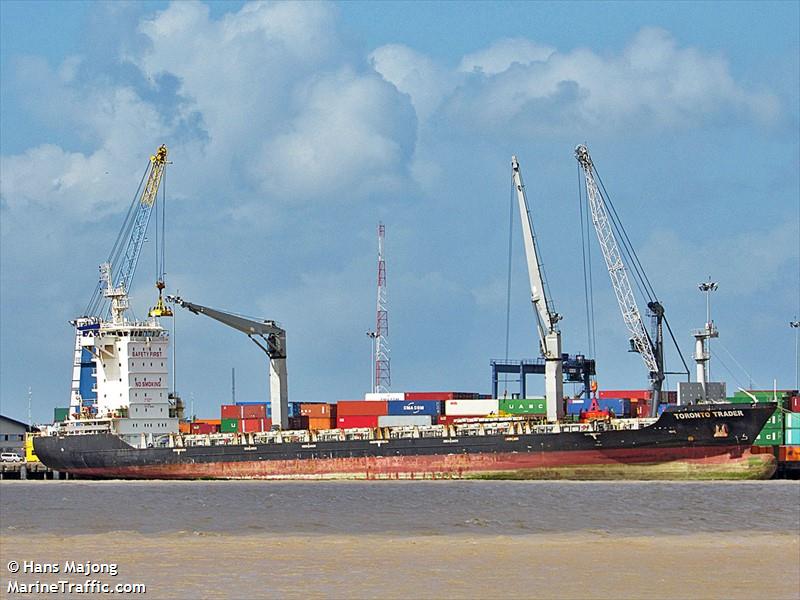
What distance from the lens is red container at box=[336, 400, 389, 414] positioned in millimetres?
85500

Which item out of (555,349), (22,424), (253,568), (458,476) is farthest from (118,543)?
(22,424)

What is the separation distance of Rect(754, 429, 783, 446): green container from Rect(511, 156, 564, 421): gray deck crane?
12814 mm

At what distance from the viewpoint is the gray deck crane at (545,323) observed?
72375 mm

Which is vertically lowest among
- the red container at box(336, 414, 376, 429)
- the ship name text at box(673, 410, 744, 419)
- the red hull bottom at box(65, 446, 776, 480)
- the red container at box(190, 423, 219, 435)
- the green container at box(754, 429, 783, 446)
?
the red hull bottom at box(65, 446, 776, 480)

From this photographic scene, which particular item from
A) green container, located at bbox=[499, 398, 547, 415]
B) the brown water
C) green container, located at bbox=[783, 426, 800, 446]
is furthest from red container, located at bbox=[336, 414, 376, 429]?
green container, located at bbox=[783, 426, 800, 446]

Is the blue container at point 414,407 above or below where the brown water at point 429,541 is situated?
above

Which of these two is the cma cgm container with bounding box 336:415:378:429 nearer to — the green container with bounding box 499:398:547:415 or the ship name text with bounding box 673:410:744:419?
the green container with bounding box 499:398:547:415

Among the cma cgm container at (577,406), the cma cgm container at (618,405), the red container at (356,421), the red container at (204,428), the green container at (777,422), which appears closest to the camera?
the green container at (777,422)

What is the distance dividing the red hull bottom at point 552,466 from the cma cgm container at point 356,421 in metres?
12.1

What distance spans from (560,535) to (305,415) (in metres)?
54.6

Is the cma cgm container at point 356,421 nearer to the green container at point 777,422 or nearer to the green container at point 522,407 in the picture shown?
the green container at point 522,407

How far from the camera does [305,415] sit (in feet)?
292

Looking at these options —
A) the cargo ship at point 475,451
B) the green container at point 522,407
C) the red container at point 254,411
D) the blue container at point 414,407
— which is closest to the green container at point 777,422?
the cargo ship at point 475,451

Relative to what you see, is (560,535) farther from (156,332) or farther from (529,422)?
(156,332)
